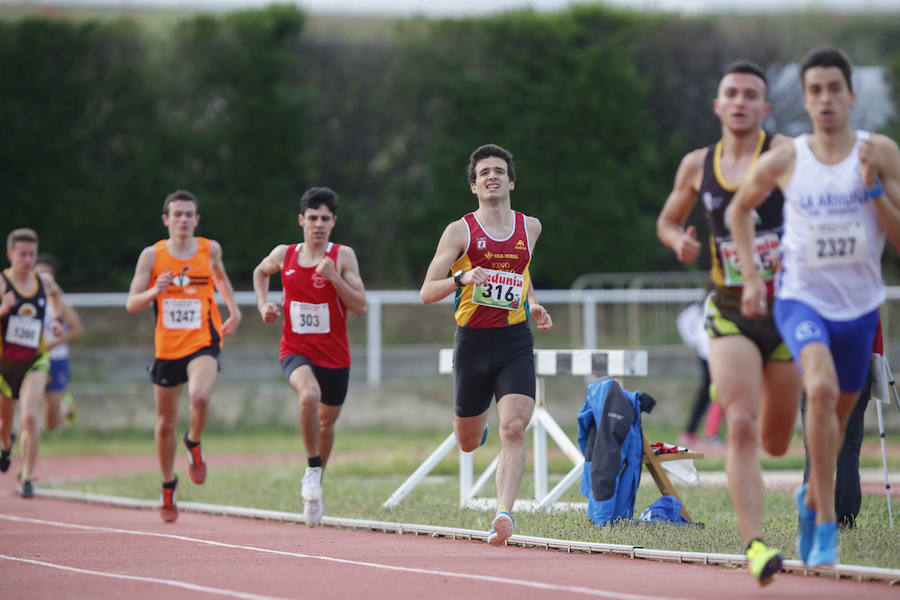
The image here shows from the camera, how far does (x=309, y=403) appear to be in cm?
1016

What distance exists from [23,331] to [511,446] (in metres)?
6.77

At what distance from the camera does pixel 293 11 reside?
24312 millimetres

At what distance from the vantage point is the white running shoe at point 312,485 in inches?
398

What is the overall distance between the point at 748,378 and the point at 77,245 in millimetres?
18007

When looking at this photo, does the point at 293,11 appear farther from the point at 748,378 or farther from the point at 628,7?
the point at 748,378

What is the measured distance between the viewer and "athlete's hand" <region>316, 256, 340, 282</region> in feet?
32.9

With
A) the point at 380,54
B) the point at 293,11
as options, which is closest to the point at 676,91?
the point at 380,54

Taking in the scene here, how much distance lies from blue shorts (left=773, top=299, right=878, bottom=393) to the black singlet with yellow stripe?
38cm

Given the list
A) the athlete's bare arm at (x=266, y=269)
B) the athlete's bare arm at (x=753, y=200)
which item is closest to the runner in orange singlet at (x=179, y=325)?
the athlete's bare arm at (x=266, y=269)

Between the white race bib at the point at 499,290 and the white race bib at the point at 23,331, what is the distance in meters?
6.37

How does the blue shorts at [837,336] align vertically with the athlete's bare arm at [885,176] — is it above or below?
below

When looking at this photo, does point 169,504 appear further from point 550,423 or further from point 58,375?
point 58,375

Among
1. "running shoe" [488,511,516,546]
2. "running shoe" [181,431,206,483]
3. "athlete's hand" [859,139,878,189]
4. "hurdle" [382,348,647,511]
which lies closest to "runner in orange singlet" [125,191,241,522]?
"running shoe" [181,431,206,483]

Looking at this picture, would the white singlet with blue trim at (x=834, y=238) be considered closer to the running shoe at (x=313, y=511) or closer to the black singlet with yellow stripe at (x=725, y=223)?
the black singlet with yellow stripe at (x=725, y=223)
